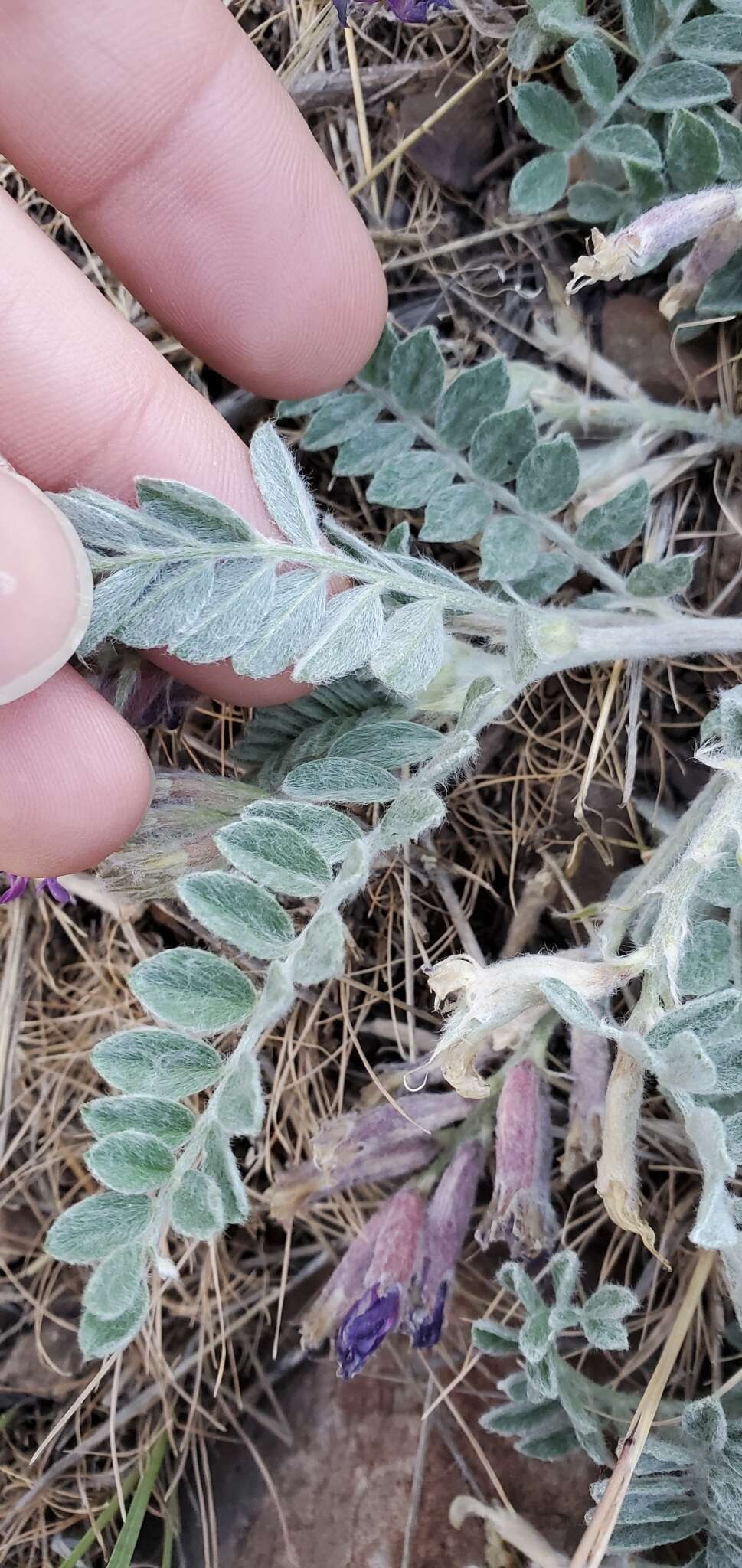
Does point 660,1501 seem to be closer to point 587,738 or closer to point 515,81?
point 587,738

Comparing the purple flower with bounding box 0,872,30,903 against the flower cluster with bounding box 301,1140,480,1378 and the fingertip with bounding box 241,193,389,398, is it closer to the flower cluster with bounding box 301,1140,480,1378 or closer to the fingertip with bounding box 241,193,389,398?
the flower cluster with bounding box 301,1140,480,1378

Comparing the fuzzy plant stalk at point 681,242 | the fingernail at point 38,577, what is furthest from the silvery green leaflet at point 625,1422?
the fuzzy plant stalk at point 681,242

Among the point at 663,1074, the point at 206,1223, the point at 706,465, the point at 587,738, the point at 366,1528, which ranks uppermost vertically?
the point at 206,1223

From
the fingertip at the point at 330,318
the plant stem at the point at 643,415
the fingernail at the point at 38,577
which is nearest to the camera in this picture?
the fingernail at the point at 38,577

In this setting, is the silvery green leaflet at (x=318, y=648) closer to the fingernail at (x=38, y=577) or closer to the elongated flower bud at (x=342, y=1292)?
the fingernail at (x=38, y=577)

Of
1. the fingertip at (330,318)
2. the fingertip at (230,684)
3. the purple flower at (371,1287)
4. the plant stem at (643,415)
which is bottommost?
the purple flower at (371,1287)

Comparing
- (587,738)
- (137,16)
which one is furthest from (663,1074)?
(137,16)

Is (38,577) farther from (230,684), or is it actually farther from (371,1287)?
(371,1287)
